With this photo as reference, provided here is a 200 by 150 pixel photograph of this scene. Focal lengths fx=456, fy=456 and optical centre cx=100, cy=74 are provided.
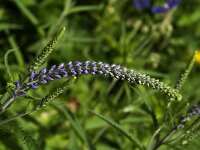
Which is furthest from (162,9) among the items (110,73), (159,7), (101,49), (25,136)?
(25,136)

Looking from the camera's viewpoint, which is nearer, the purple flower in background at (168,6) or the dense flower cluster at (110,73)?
the dense flower cluster at (110,73)

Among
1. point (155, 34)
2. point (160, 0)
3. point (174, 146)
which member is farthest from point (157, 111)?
point (160, 0)

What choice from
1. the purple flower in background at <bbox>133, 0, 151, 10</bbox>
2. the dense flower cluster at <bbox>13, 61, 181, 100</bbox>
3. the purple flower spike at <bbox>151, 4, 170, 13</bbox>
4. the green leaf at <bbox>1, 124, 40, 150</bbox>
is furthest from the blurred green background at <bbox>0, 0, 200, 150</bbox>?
the dense flower cluster at <bbox>13, 61, 181, 100</bbox>

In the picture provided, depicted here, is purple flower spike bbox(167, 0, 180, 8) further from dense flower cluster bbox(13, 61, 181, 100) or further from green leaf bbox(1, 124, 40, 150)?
green leaf bbox(1, 124, 40, 150)

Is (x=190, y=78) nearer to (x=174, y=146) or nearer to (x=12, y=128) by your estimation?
(x=174, y=146)

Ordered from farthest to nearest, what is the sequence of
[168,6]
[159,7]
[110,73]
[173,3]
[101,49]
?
[101,49]
[159,7]
[168,6]
[173,3]
[110,73]

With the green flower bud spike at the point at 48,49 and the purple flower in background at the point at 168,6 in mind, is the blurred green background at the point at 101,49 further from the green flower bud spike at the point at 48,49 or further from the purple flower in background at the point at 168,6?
the green flower bud spike at the point at 48,49

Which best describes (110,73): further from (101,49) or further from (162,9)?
(101,49)

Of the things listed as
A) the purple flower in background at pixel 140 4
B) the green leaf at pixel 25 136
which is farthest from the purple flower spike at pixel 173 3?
the green leaf at pixel 25 136
